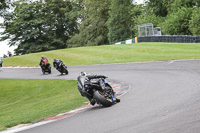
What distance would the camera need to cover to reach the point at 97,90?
9.48 meters

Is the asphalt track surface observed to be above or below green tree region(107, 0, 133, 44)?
below

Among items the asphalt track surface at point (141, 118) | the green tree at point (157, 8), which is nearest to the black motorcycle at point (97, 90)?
the asphalt track surface at point (141, 118)

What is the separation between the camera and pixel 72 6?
79938mm

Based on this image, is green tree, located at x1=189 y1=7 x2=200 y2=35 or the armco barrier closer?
the armco barrier

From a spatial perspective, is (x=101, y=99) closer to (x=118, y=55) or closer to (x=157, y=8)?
(x=118, y=55)

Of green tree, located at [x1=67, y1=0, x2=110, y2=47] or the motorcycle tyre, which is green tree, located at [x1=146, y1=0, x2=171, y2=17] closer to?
green tree, located at [x1=67, y1=0, x2=110, y2=47]

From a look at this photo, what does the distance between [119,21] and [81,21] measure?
40.5 feet

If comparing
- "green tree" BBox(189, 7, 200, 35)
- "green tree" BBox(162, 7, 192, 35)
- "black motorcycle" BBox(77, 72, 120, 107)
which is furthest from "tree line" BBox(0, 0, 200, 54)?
"black motorcycle" BBox(77, 72, 120, 107)

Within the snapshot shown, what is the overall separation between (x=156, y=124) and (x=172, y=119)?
0.43 m

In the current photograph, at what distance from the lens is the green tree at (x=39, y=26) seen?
68250 millimetres

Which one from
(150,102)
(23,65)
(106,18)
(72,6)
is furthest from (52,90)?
(72,6)

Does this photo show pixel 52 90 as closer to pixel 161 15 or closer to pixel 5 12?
pixel 5 12

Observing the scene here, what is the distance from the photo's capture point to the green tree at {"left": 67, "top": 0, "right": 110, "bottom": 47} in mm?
71500

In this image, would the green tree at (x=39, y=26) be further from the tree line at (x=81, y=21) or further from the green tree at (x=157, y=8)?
the green tree at (x=157, y=8)
